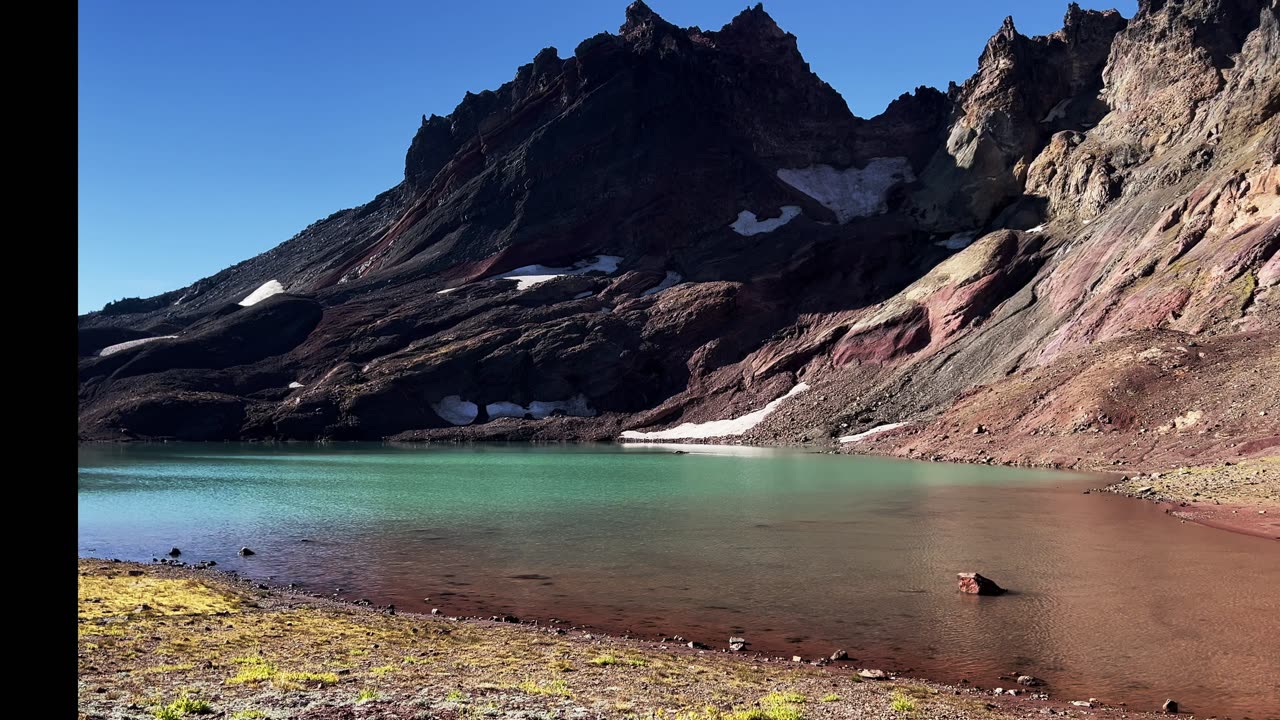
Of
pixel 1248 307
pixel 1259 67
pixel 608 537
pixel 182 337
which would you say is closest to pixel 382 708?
pixel 608 537

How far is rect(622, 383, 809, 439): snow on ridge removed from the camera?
10731 centimetres

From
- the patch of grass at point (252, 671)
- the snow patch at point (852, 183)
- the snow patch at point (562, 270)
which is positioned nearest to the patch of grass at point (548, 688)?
the patch of grass at point (252, 671)

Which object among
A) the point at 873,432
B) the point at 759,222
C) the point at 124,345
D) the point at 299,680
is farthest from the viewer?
the point at 759,222

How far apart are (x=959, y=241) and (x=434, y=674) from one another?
126 m

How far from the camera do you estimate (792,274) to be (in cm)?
13400

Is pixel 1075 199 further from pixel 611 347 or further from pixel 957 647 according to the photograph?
pixel 957 647

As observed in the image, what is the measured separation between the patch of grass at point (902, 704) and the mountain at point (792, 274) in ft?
148

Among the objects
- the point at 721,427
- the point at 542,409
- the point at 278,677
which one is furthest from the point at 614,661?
the point at 542,409

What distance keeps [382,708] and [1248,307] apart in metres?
73.0

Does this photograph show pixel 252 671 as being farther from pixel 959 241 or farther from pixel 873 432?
pixel 959 241

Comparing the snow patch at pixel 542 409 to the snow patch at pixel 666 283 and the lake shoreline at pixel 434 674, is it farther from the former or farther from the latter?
the lake shoreline at pixel 434 674

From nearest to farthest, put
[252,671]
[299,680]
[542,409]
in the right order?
1. [299,680]
2. [252,671]
3. [542,409]

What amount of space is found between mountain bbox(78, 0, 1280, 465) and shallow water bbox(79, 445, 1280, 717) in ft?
77.4

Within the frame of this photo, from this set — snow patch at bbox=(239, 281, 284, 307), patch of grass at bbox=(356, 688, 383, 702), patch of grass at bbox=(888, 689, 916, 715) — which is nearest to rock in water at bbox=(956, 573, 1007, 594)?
patch of grass at bbox=(888, 689, 916, 715)
